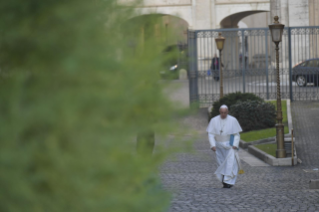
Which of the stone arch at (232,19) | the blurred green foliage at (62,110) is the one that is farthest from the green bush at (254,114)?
the stone arch at (232,19)

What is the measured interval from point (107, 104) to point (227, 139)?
30.4 feet

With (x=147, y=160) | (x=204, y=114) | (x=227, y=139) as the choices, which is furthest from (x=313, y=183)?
(x=204, y=114)

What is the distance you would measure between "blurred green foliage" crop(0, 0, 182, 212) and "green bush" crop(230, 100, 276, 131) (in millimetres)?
16339

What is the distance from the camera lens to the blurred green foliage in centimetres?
144

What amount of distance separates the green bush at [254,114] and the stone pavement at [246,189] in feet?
15.3

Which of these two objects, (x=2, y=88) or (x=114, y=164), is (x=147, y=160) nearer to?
(x=114, y=164)

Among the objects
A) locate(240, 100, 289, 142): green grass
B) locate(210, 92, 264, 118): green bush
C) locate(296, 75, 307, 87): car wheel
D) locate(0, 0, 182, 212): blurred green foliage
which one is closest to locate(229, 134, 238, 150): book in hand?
locate(240, 100, 289, 142): green grass

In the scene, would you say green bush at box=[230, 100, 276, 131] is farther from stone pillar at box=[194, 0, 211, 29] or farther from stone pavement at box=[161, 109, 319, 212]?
stone pillar at box=[194, 0, 211, 29]

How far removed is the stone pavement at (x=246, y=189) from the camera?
776 centimetres

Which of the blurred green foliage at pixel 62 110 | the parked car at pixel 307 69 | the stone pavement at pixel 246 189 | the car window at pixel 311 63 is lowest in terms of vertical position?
the stone pavement at pixel 246 189

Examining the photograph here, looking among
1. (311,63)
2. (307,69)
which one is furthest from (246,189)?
(311,63)

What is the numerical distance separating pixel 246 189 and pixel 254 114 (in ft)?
27.7

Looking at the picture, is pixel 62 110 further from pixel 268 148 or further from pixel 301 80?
pixel 301 80

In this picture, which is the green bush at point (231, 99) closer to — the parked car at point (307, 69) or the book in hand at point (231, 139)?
the parked car at point (307, 69)
